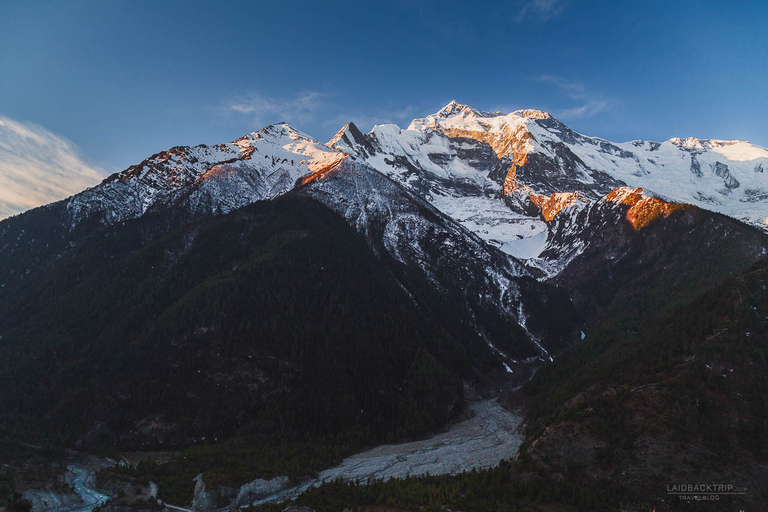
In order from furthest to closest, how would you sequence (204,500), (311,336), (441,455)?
(311,336) < (441,455) < (204,500)

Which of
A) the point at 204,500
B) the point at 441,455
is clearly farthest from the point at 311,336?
the point at 204,500

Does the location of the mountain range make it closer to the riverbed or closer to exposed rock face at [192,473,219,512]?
the riverbed

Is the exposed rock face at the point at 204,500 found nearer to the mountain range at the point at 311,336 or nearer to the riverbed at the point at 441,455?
the riverbed at the point at 441,455

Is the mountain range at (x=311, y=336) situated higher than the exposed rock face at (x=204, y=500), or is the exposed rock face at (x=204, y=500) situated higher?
the mountain range at (x=311, y=336)

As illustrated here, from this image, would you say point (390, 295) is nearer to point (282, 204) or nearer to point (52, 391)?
point (282, 204)

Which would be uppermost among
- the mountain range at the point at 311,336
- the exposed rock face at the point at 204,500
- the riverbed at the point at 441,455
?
the mountain range at the point at 311,336

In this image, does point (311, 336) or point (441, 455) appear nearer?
point (441, 455)

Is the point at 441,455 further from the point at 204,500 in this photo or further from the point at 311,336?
the point at 311,336

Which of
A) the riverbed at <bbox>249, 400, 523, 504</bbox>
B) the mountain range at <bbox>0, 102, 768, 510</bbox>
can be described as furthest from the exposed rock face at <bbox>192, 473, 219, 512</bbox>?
the mountain range at <bbox>0, 102, 768, 510</bbox>

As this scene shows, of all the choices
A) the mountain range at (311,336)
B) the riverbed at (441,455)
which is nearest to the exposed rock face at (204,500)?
the riverbed at (441,455)

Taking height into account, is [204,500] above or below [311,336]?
below

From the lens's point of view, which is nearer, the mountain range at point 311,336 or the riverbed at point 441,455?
the mountain range at point 311,336
